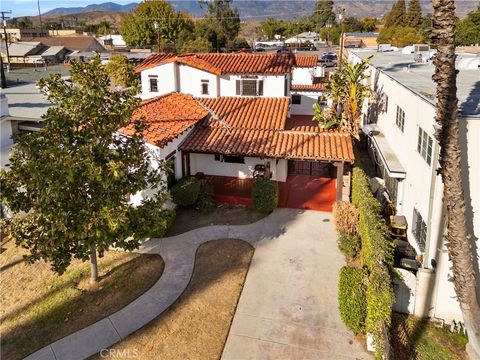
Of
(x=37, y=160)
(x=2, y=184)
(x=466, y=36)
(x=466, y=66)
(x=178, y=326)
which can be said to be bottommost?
(x=178, y=326)

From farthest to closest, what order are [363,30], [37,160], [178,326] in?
[363,30] → [178,326] → [37,160]

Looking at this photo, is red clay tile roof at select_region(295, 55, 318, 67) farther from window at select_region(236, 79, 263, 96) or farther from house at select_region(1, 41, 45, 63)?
house at select_region(1, 41, 45, 63)

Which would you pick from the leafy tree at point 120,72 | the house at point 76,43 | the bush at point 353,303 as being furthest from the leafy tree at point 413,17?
the bush at point 353,303

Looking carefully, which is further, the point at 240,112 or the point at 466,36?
the point at 466,36

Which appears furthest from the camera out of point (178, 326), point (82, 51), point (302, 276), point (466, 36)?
point (82, 51)

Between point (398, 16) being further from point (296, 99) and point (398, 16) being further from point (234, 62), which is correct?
point (234, 62)

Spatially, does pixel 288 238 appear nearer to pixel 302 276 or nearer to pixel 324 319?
pixel 302 276

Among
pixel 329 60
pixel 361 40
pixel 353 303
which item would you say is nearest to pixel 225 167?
pixel 353 303

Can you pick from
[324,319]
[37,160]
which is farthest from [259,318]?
[37,160]
